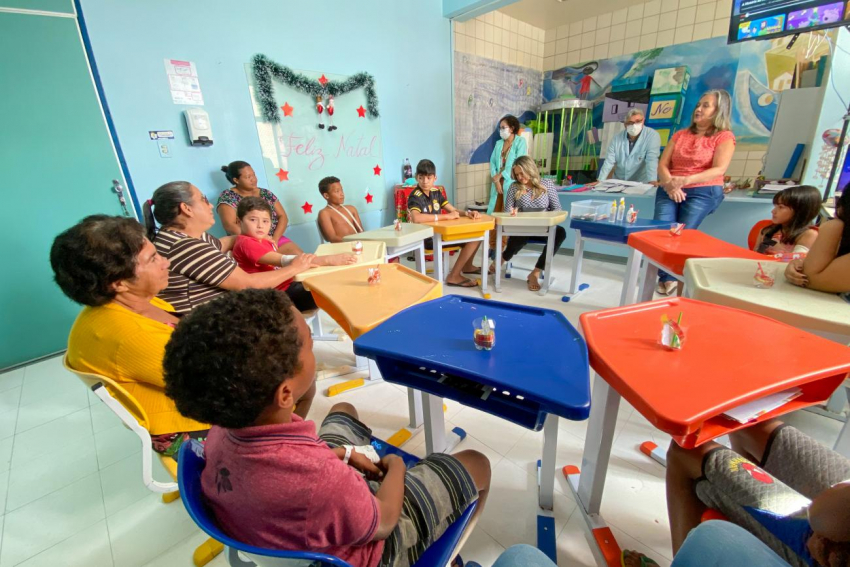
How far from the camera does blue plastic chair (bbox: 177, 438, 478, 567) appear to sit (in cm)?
50

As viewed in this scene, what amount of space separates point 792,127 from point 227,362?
14.4 ft

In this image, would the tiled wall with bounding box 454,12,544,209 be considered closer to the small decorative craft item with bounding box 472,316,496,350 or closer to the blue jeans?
the blue jeans

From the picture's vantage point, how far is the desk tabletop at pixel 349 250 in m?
1.75

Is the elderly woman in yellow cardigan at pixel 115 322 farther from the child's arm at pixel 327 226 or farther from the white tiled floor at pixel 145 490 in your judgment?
the child's arm at pixel 327 226

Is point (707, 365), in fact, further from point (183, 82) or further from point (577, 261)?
point (183, 82)

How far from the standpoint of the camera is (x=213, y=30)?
110 inches

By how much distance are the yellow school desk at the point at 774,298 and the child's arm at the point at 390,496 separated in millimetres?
1263

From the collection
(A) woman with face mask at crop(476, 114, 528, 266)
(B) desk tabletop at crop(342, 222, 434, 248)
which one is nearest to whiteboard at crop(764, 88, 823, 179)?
(A) woman with face mask at crop(476, 114, 528, 266)

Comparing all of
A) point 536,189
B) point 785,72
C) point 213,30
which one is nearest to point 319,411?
point 536,189

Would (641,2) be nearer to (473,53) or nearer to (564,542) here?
(473,53)

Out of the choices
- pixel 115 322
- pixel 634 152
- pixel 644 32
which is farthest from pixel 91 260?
pixel 644 32

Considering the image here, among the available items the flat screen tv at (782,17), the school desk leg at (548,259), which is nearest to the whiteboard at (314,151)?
the school desk leg at (548,259)

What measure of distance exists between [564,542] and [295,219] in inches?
130

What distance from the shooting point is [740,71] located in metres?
3.94
